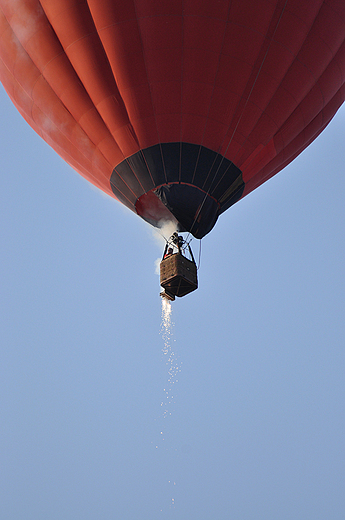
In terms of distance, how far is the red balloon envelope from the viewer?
7461 mm

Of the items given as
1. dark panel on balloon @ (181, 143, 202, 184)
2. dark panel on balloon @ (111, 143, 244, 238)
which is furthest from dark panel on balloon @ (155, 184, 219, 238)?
dark panel on balloon @ (181, 143, 202, 184)

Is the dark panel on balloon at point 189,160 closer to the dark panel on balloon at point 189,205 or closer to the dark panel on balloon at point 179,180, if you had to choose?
the dark panel on balloon at point 179,180

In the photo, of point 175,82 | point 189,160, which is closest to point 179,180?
point 189,160

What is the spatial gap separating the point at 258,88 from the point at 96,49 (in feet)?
7.70

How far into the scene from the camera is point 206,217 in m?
8.43

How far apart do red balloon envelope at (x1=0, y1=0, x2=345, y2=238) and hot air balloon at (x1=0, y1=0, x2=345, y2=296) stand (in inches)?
0.6

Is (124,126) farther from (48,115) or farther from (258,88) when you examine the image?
(258,88)

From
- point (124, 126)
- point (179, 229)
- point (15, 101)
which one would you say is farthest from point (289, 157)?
point (15, 101)

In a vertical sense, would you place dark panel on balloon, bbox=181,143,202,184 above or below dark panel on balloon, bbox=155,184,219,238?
above

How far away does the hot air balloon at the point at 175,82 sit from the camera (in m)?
7.46

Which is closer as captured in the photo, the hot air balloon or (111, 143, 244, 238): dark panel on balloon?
the hot air balloon

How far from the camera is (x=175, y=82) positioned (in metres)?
7.70

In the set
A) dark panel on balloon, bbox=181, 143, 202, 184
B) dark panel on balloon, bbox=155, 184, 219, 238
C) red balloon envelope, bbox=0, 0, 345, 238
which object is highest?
red balloon envelope, bbox=0, 0, 345, 238

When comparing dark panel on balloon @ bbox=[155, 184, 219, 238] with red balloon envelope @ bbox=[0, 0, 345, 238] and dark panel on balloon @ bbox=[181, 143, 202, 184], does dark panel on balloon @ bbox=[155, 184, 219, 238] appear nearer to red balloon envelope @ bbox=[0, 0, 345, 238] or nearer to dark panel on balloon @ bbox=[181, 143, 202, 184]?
red balloon envelope @ bbox=[0, 0, 345, 238]
